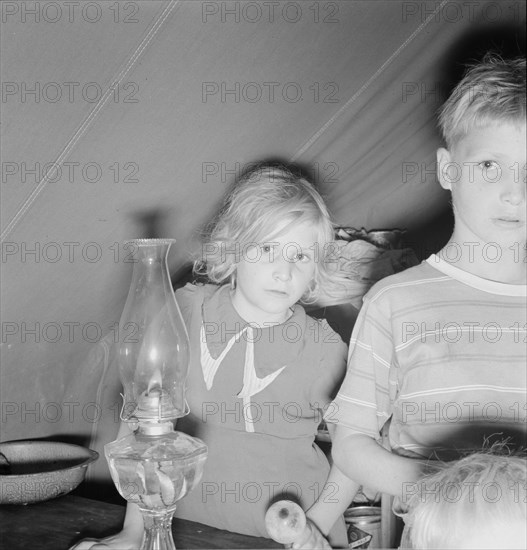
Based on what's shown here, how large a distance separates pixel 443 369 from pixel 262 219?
44 cm

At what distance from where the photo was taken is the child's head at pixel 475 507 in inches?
33.0

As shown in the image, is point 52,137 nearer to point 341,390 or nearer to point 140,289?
point 140,289

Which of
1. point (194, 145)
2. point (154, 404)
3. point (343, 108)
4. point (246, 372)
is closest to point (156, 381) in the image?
point (154, 404)

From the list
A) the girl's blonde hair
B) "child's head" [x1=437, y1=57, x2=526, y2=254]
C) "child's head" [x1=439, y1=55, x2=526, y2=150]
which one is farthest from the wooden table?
"child's head" [x1=439, y1=55, x2=526, y2=150]

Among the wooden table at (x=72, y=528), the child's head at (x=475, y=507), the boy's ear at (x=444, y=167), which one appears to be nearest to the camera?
the child's head at (x=475, y=507)

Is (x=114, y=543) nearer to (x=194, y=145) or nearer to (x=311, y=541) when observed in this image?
(x=311, y=541)

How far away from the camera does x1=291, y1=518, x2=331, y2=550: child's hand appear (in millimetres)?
1254

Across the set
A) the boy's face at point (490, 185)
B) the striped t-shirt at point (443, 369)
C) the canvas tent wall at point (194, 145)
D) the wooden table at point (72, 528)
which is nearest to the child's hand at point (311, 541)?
the wooden table at point (72, 528)

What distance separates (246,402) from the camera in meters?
1.45

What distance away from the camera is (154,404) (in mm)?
1082

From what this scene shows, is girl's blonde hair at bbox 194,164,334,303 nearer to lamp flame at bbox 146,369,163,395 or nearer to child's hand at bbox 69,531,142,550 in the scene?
lamp flame at bbox 146,369,163,395

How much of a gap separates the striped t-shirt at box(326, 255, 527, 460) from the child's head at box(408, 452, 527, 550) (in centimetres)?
40

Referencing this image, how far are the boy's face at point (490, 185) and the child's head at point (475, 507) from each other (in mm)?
574

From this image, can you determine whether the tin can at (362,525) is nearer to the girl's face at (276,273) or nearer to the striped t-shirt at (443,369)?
the striped t-shirt at (443,369)
